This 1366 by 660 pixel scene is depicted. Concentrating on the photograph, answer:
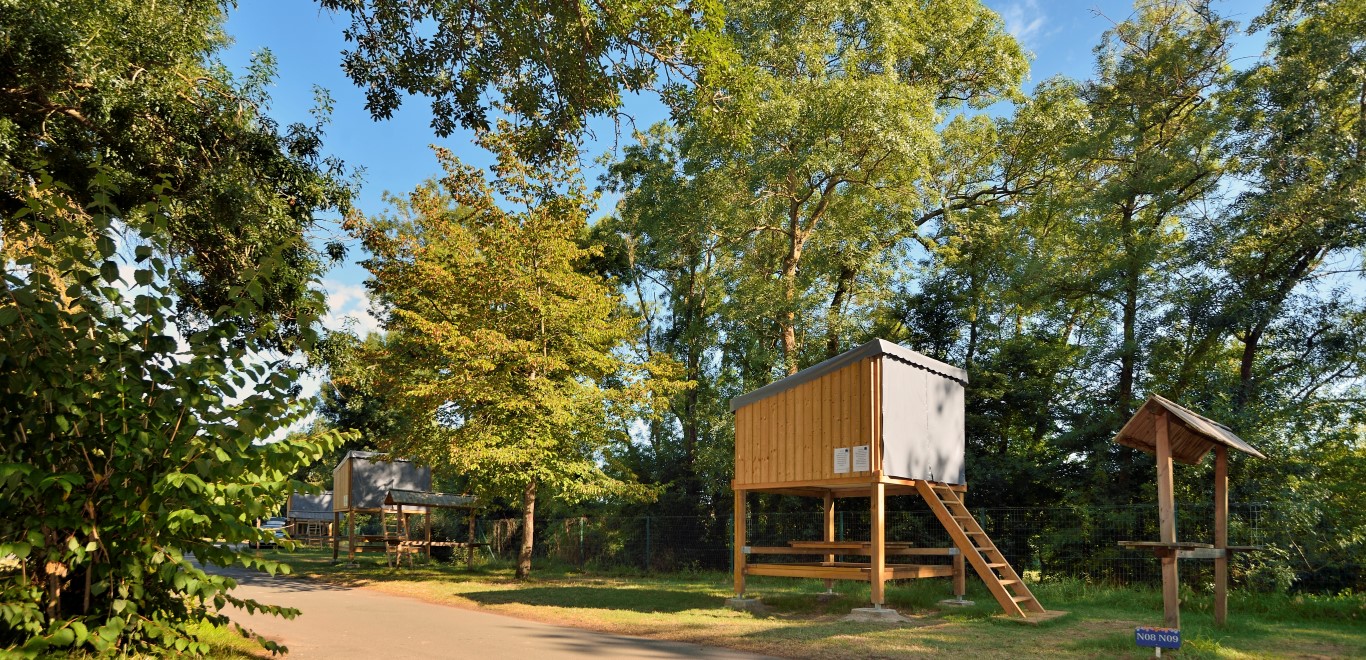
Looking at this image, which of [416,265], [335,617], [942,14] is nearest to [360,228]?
[416,265]

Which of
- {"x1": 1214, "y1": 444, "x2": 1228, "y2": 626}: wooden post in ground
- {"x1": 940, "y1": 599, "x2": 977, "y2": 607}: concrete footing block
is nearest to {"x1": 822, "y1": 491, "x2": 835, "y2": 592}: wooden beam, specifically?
{"x1": 940, "y1": 599, "x2": 977, "y2": 607}: concrete footing block

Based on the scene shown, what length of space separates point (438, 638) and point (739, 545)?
616 cm

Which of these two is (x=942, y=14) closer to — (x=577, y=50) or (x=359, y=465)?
(x=577, y=50)

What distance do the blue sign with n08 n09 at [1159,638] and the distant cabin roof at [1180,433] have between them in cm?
290

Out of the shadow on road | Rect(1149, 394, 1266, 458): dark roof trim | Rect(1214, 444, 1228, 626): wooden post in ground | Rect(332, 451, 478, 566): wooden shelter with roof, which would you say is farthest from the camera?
Rect(332, 451, 478, 566): wooden shelter with roof

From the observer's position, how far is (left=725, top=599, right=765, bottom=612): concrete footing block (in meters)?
13.9

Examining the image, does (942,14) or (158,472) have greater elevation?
(942,14)

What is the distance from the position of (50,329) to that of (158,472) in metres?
0.98

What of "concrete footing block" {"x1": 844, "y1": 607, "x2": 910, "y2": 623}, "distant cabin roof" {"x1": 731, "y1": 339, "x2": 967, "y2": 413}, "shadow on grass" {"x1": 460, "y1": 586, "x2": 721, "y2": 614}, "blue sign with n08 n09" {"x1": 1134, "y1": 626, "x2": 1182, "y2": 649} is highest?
"distant cabin roof" {"x1": 731, "y1": 339, "x2": 967, "y2": 413}

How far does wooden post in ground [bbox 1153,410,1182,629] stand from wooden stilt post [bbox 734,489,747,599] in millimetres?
6396

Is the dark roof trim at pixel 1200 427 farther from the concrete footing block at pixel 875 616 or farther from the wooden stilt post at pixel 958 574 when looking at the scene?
Result: the wooden stilt post at pixel 958 574

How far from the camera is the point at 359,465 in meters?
28.2

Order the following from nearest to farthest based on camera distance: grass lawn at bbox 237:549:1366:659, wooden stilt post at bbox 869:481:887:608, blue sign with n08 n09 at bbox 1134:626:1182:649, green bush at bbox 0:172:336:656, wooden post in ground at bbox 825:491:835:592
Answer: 1. green bush at bbox 0:172:336:656
2. blue sign with n08 n09 at bbox 1134:626:1182:649
3. grass lawn at bbox 237:549:1366:659
4. wooden stilt post at bbox 869:481:887:608
5. wooden post in ground at bbox 825:491:835:592

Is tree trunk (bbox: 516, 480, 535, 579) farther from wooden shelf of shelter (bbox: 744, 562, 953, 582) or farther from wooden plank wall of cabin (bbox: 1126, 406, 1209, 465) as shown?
wooden plank wall of cabin (bbox: 1126, 406, 1209, 465)
